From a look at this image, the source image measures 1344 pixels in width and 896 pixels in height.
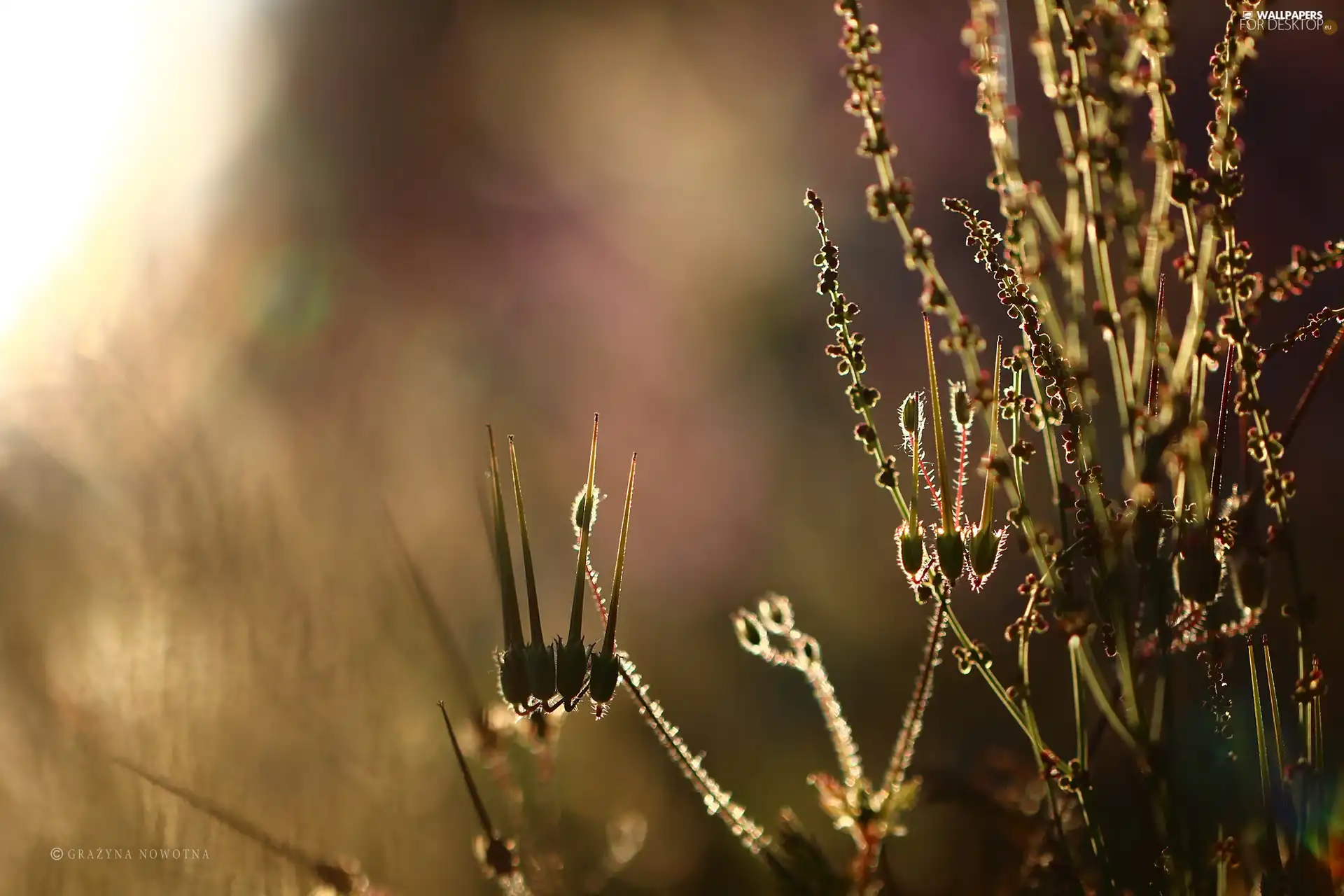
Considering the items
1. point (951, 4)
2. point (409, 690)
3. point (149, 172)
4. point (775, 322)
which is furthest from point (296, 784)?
point (951, 4)

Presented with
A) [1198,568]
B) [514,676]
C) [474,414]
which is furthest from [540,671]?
[474,414]

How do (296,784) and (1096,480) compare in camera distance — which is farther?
(296,784)

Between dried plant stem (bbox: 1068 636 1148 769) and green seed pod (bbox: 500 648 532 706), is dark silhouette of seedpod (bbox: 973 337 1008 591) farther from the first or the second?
green seed pod (bbox: 500 648 532 706)

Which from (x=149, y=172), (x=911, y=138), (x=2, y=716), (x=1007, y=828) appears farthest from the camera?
(x=911, y=138)

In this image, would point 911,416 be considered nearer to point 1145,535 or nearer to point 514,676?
point 1145,535

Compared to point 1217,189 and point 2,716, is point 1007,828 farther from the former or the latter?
point 2,716

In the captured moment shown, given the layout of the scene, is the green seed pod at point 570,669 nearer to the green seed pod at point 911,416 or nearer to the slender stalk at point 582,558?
the slender stalk at point 582,558

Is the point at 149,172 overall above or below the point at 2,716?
above
